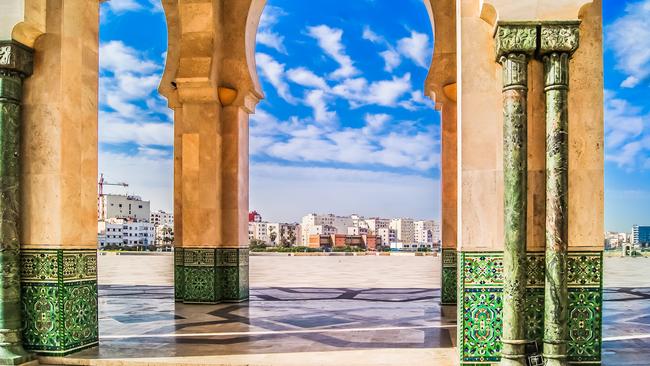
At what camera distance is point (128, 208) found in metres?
99.9

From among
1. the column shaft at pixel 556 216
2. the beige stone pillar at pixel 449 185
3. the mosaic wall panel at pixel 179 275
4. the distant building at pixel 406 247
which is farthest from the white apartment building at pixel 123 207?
the column shaft at pixel 556 216

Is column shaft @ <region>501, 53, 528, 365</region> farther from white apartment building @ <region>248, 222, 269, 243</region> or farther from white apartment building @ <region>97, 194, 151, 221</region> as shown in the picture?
white apartment building @ <region>248, 222, 269, 243</region>

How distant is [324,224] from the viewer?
108062 mm

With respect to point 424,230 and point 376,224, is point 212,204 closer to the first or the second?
→ point 376,224

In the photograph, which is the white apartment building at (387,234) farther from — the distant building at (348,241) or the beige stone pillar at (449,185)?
the beige stone pillar at (449,185)

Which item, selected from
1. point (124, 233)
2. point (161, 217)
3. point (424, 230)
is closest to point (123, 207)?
point (124, 233)

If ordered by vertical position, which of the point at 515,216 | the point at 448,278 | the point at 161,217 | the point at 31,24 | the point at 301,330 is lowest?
the point at 161,217

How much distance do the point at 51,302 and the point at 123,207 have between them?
97448mm

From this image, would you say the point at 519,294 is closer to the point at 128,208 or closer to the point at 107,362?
the point at 107,362

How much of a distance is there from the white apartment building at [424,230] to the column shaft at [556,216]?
121738 mm

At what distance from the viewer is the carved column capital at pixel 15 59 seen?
520 centimetres

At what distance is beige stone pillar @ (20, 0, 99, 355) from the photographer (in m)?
5.29

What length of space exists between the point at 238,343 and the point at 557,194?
2.88 m

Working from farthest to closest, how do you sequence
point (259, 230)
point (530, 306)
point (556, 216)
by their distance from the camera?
point (259, 230), point (530, 306), point (556, 216)
